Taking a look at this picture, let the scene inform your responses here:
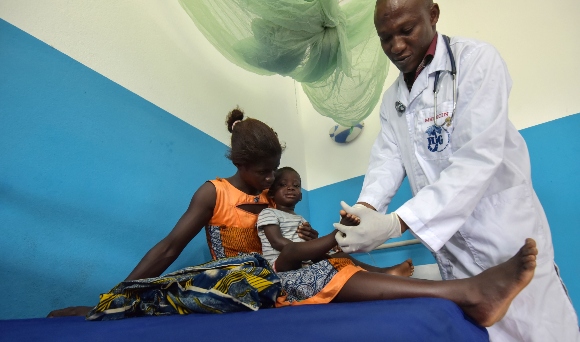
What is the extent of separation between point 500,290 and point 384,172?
60 cm

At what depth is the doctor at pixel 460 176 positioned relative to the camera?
969 mm

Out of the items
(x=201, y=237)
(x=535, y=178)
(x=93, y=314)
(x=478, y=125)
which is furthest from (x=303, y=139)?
(x=93, y=314)

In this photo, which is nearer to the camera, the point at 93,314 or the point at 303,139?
the point at 93,314

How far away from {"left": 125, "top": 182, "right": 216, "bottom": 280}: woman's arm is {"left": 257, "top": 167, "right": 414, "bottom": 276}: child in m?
0.19

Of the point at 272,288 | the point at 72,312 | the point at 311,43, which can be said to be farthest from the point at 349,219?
the point at 311,43

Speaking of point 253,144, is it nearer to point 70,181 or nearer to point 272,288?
point 70,181

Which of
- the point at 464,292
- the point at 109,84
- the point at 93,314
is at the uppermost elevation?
the point at 109,84

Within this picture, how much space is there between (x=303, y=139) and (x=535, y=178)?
1271 mm

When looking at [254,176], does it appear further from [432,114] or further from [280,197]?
[432,114]

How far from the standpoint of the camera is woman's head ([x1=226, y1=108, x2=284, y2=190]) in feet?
4.80

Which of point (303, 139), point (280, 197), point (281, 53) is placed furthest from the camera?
point (303, 139)

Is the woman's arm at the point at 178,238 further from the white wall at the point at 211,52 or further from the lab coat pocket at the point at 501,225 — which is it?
the lab coat pocket at the point at 501,225

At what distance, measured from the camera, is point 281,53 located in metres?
1.71

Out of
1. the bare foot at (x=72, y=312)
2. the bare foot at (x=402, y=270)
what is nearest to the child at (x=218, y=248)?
the bare foot at (x=72, y=312)
